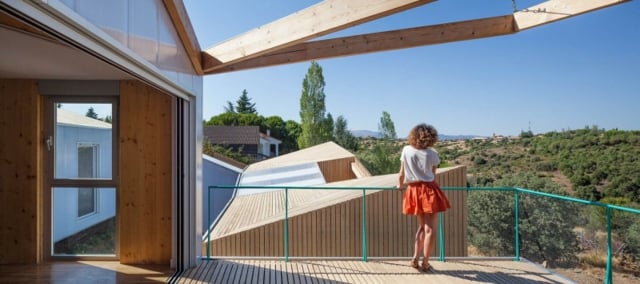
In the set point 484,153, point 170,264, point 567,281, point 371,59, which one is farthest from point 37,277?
point 371,59

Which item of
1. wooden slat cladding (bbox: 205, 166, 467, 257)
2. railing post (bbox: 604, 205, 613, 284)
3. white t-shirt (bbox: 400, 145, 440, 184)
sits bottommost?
wooden slat cladding (bbox: 205, 166, 467, 257)

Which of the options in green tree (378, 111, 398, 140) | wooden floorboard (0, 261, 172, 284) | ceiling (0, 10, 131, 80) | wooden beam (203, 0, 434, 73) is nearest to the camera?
ceiling (0, 10, 131, 80)

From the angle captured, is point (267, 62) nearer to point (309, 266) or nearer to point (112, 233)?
point (309, 266)

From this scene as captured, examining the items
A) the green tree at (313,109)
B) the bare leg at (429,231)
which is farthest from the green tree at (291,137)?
the bare leg at (429,231)

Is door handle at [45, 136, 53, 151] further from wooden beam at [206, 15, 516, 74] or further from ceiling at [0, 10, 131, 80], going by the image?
wooden beam at [206, 15, 516, 74]

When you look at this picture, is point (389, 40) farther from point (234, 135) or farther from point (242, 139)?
point (234, 135)

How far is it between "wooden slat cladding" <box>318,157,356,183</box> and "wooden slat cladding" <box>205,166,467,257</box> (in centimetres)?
705

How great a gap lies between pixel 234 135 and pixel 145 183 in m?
30.9

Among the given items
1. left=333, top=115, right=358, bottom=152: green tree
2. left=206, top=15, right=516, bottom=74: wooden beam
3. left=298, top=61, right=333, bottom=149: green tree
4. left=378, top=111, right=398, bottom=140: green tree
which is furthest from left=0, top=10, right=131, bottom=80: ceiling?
left=333, top=115, right=358, bottom=152: green tree

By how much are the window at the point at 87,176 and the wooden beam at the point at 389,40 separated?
156 cm

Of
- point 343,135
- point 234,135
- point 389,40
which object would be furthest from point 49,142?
point 234,135

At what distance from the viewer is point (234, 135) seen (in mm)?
Result: 34094

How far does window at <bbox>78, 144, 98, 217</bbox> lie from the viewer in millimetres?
3908

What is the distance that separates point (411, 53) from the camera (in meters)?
29.9
